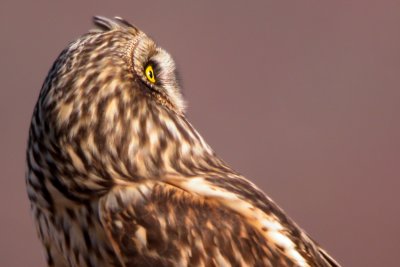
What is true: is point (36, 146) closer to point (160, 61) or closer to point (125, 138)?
point (125, 138)

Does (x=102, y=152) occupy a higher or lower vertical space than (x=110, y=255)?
higher

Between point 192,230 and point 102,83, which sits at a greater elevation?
point 102,83

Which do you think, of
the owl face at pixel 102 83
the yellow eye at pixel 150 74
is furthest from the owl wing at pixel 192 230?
the yellow eye at pixel 150 74

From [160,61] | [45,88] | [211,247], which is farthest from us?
[160,61]

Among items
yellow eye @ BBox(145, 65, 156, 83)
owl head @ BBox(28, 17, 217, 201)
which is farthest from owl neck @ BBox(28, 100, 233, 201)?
yellow eye @ BBox(145, 65, 156, 83)

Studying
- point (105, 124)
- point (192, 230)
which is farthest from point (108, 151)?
point (192, 230)

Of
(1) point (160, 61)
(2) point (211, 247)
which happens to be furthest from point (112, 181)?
(1) point (160, 61)

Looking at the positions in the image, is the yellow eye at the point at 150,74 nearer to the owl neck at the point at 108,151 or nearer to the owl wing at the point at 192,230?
the owl neck at the point at 108,151

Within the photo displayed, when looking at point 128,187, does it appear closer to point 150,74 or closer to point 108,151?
point 108,151
